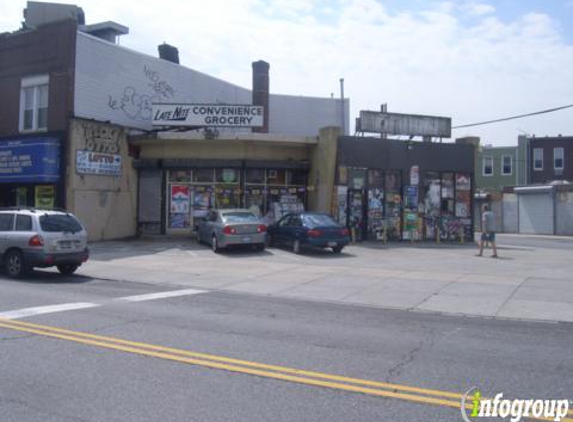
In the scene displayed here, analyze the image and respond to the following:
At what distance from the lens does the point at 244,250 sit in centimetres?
2067

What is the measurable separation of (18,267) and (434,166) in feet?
59.7

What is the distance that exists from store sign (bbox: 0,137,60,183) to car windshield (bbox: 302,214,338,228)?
33.0 feet

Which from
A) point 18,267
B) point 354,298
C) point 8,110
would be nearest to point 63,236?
point 18,267

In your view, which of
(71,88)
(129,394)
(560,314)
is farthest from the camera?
(71,88)

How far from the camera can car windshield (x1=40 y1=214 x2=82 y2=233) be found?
1397 centimetres

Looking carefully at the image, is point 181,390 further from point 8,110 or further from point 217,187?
point 8,110

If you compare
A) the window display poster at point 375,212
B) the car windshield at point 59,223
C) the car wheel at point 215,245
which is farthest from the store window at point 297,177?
the car windshield at point 59,223

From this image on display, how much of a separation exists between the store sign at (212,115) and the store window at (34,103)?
14.3ft

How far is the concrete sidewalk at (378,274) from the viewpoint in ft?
36.2

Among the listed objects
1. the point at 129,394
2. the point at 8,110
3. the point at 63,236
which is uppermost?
the point at 8,110

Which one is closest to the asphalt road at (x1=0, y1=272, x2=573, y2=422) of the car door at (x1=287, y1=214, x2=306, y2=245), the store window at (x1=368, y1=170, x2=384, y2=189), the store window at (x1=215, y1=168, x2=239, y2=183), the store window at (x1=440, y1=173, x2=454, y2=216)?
the car door at (x1=287, y1=214, x2=306, y2=245)

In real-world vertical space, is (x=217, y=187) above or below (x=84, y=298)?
above

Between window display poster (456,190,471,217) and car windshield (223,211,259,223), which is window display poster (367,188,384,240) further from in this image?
car windshield (223,211,259,223)

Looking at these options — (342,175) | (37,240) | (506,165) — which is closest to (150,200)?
(342,175)
